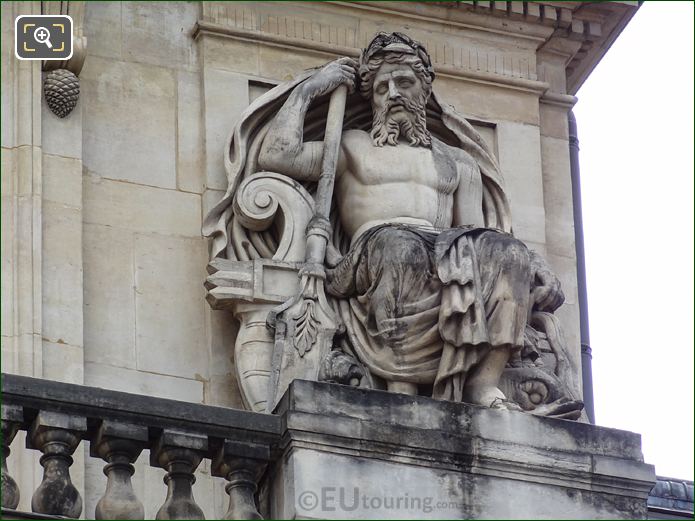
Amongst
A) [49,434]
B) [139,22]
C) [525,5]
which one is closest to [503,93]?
[525,5]

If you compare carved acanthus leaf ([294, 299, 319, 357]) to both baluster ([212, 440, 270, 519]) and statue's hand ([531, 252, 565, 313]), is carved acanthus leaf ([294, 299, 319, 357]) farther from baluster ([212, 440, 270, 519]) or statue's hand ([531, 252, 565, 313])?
baluster ([212, 440, 270, 519])

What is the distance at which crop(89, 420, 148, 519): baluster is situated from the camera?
1170 centimetres

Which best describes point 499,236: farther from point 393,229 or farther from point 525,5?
point 525,5

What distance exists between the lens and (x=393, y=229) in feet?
43.8

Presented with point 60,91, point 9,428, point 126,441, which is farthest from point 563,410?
point 60,91

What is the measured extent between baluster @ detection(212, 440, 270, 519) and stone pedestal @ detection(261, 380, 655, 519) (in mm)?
104

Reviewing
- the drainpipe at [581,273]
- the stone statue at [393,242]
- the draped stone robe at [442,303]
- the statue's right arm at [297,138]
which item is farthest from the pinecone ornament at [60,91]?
the drainpipe at [581,273]

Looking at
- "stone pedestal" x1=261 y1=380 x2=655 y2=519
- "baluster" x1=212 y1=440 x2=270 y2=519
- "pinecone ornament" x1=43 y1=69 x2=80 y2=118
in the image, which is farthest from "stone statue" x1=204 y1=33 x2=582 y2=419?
"baluster" x1=212 y1=440 x2=270 y2=519

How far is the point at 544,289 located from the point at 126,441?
3009mm

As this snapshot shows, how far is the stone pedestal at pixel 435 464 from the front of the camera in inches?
467

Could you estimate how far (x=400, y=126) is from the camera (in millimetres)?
14211

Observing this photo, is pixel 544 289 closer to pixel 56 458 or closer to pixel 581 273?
pixel 581 273

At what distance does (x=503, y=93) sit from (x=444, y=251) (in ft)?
8.22

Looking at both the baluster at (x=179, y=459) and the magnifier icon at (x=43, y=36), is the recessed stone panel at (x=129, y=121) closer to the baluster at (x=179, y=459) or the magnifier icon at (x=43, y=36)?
the magnifier icon at (x=43, y=36)
